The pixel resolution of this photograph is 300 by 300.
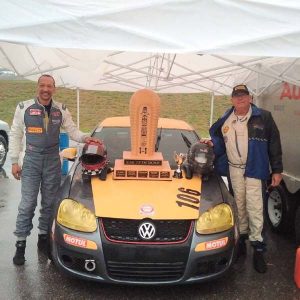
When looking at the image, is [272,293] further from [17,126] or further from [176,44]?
[17,126]

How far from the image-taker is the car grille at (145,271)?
355cm

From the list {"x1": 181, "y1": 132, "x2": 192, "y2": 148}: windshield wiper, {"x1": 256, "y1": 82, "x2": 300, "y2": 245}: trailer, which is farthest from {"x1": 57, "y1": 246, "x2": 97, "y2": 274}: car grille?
{"x1": 256, "y1": 82, "x2": 300, "y2": 245}: trailer

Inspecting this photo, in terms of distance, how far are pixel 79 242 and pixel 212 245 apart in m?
1.11

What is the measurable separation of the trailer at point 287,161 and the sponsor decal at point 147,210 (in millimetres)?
2222

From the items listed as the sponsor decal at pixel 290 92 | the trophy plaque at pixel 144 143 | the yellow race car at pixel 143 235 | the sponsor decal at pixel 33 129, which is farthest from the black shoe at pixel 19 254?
the sponsor decal at pixel 290 92

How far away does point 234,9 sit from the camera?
10.5 feet

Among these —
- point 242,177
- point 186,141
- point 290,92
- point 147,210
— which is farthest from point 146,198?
point 290,92

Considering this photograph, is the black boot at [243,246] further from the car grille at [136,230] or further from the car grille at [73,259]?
the car grille at [73,259]

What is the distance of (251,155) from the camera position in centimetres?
431

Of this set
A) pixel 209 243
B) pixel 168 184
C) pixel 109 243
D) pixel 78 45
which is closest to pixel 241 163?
pixel 168 184

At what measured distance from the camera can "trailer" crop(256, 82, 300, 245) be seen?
17.5ft

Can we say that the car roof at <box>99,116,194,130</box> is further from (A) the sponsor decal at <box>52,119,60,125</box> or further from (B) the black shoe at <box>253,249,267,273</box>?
(B) the black shoe at <box>253,249,267,273</box>

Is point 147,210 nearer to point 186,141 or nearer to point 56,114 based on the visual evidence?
point 56,114

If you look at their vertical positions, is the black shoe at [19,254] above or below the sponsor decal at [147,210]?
below
